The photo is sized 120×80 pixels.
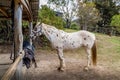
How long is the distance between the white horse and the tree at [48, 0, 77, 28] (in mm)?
11263

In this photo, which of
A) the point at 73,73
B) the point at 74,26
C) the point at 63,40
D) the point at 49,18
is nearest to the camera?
the point at 73,73

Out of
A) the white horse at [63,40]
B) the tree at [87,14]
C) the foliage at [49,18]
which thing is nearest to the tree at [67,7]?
the tree at [87,14]

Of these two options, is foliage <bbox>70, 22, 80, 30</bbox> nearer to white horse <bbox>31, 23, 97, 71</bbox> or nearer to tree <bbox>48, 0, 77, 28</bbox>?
tree <bbox>48, 0, 77, 28</bbox>

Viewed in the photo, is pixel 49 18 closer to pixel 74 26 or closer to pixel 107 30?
pixel 107 30

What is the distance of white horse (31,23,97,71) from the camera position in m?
7.25

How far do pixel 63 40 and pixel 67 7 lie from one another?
13.7 metres

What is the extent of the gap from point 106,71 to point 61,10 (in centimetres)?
1416

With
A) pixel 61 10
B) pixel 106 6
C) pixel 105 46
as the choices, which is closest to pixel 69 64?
pixel 105 46

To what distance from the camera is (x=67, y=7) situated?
821 inches

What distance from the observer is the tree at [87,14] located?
2172 cm

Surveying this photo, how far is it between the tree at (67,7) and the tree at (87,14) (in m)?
0.68

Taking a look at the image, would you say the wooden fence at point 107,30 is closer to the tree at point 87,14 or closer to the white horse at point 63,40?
the tree at point 87,14

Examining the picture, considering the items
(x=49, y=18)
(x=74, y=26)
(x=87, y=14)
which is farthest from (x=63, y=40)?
(x=74, y=26)

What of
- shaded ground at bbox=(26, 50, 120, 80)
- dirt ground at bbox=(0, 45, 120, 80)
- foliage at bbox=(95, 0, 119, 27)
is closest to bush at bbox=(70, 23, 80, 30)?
foliage at bbox=(95, 0, 119, 27)
